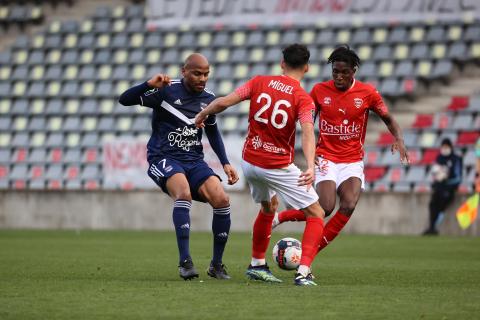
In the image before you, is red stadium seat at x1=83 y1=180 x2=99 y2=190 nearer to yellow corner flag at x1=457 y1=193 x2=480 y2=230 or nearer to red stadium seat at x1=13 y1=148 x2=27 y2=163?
red stadium seat at x1=13 y1=148 x2=27 y2=163

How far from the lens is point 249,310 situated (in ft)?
22.5

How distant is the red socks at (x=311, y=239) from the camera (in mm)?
8664

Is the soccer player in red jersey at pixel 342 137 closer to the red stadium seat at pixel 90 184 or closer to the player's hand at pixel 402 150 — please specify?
the player's hand at pixel 402 150

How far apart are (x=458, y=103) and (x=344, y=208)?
13843 mm

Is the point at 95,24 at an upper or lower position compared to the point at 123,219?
upper

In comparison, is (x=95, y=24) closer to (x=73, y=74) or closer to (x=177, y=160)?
(x=73, y=74)

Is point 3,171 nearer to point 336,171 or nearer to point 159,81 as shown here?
point 336,171

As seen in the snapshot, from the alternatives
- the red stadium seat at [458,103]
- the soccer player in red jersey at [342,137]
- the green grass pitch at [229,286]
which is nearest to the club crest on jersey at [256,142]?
the green grass pitch at [229,286]

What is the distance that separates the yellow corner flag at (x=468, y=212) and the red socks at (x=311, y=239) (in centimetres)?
1123

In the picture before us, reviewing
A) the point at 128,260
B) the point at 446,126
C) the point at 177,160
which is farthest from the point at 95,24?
the point at 177,160

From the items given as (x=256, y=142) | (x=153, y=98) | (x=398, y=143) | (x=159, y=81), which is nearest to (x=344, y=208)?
(x=398, y=143)

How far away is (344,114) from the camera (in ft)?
33.2

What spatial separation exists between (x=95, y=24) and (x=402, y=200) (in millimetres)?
11827

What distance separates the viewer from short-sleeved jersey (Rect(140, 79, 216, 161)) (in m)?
9.47
